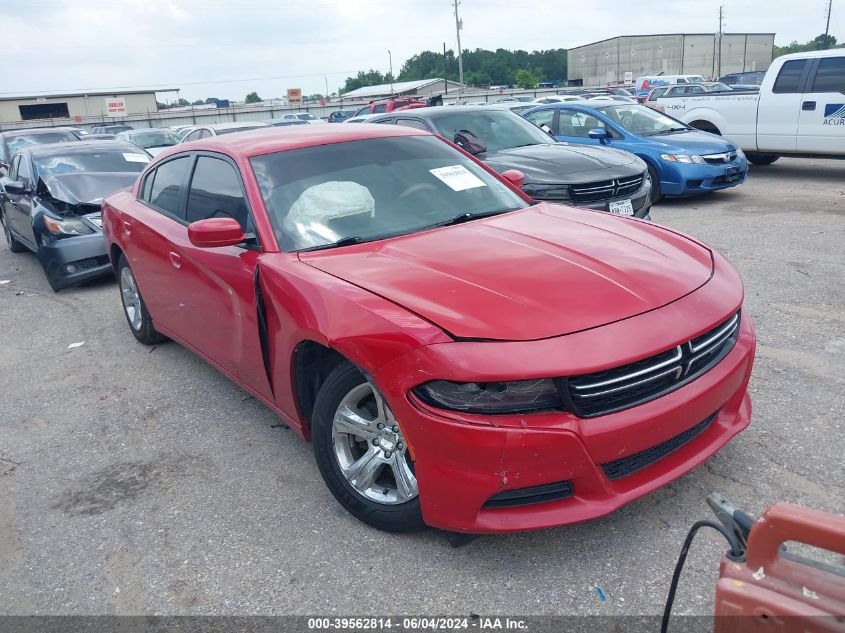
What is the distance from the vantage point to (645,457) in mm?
2492

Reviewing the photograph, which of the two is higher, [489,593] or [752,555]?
[752,555]

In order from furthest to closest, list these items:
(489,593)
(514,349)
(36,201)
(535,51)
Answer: (535,51) < (36,201) < (489,593) < (514,349)

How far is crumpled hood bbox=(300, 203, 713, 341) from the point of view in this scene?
2432mm

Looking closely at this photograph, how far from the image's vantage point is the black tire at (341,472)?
8.80ft

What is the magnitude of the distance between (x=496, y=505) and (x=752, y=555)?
1.03m

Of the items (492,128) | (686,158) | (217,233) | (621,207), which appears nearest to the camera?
(217,233)

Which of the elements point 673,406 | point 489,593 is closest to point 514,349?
point 673,406

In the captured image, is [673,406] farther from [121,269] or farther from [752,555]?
[121,269]

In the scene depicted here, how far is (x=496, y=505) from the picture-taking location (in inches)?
94.1

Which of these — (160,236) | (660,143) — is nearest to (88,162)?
(160,236)

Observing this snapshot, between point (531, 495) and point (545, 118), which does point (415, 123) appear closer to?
point (545, 118)

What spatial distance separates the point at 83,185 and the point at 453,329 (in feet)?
23.1

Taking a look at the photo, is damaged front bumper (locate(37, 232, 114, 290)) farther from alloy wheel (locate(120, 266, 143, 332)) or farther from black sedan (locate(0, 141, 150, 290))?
alloy wheel (locate(120, 266, 143, 332))

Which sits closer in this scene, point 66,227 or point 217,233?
point 217,233
